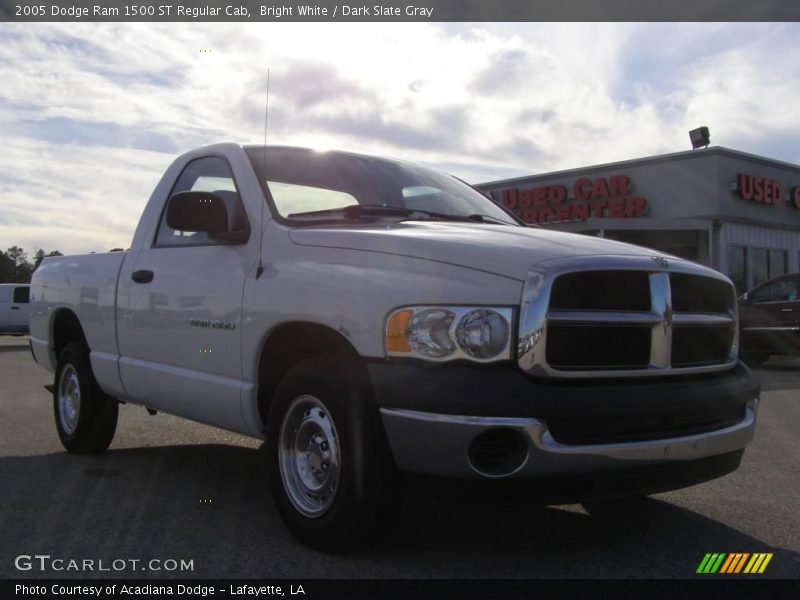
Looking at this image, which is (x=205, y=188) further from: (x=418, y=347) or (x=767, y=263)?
(x=767, y=263)

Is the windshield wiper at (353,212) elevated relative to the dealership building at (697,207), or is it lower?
lower

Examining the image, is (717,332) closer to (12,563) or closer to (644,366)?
(644,366)

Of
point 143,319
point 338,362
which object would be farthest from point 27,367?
point 338,362

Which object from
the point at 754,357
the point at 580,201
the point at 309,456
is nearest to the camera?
the point at 309,456

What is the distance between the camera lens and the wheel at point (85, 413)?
583 centimetres

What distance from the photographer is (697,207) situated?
2358cm

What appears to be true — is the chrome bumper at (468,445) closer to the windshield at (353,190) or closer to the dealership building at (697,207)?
the windshield at (353,190)

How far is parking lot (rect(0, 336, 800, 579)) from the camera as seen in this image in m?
3.41

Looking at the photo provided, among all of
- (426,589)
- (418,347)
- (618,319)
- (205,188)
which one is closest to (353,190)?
(205,188)

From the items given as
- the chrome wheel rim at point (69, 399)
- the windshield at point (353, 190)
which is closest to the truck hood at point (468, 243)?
the windshield at point (353, 190)

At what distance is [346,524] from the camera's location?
3352 mm

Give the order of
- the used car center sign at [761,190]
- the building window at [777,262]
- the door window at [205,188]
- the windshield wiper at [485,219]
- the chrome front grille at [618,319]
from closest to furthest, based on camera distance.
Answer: the chrome front grille at [618,319], the door window at [205,188], the windshield wiper at [485,219], the used car center sign at [761,190], the building window at [777,262]

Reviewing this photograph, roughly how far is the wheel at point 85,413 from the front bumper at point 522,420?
324cm

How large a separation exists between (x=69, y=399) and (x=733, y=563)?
467 centimetres
